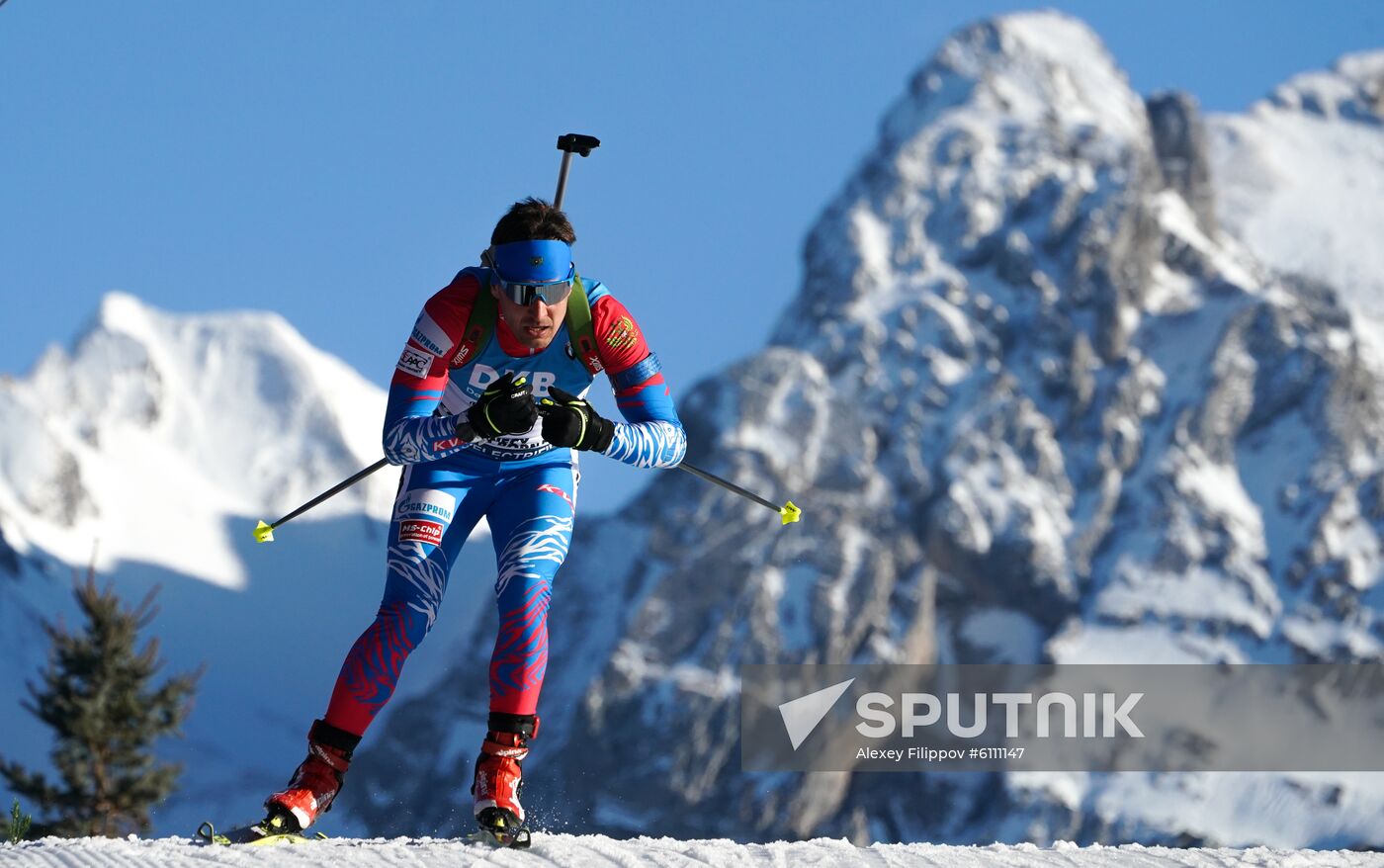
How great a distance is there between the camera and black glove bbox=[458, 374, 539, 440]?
26.8 feet

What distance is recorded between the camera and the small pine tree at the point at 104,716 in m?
30.8

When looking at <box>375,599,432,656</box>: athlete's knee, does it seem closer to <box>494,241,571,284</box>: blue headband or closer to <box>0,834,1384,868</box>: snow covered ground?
<box>0,834,1384,868</box>: snow covered ground

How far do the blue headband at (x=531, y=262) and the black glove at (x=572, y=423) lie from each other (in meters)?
0.56

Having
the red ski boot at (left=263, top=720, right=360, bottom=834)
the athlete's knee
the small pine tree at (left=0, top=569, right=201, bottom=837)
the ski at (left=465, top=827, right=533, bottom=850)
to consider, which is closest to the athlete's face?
the athlete's knee

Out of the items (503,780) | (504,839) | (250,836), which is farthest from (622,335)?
(250,836)

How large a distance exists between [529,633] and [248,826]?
1.59 m

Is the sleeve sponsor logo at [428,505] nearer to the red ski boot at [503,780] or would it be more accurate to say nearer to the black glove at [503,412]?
the black glove at [503,412]

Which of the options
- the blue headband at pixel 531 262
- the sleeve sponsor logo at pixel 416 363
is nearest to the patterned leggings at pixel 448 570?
the sleeve sponsor logo at pixel 416 363

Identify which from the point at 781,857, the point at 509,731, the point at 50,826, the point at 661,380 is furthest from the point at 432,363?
the point at 50,826

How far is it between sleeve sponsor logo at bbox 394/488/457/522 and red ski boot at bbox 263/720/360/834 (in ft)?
3.62

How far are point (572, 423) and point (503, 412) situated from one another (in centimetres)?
36

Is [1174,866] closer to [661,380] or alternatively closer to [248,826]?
[661,380]

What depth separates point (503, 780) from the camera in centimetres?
866

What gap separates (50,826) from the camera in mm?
27781
